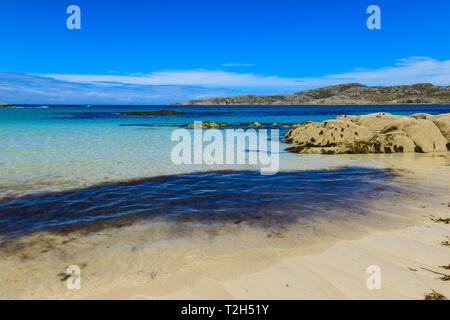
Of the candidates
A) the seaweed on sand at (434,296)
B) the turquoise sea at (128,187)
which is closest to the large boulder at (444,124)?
the turquoise sea at (128,187)

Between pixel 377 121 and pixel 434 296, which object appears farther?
pixel 377 121

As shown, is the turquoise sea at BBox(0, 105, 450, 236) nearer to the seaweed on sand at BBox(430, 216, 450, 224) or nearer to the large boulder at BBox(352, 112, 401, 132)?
the seaweed on sand at BBox(430, 216, 450, 224)

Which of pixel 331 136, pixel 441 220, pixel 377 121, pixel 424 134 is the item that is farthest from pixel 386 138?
pixel 441 220

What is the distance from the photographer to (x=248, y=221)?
20.1 ft

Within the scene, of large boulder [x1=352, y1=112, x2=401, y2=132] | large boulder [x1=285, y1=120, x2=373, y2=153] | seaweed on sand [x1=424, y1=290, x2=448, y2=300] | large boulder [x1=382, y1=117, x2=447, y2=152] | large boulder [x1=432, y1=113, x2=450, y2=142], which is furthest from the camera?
large boulder [x1=352, y1=112, x2=401, y2=132]

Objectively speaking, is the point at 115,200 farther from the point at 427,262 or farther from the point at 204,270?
A: the point at 427,262

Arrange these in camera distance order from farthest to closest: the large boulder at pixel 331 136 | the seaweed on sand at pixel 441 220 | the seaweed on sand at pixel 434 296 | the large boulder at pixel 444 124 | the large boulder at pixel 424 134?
the large boulder at pixel 444 124, the large boulder at pixel 331 136, the large boulder at pixel 424 134, the seaweed on sand at pixel 441 220, the seaweed on sand at pixel 434 296

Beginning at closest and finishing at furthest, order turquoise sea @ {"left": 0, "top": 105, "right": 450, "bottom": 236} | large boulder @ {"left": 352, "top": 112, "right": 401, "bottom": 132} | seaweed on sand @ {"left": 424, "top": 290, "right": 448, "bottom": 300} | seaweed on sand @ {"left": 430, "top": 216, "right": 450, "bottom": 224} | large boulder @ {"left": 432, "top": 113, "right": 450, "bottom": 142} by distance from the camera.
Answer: seaweed on sand @ {"left": 424, "top": 290, "right": 448, "bottom": 300}, seaweed on sand @ {"left": 430, "top": 216, "right": 450, "bottom": 224}, turquoise sea @ {"left": 0, "top": 105, "right": 450, "bottom": 236}, large boulder @ {"left": 432, "top": 113, "right": 450, "bottom": 142}, large boulder @ {"left": 352, "top": 112, "right": 401, "bottom": 132}

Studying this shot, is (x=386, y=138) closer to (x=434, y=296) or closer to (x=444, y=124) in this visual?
(x=444, y=124)

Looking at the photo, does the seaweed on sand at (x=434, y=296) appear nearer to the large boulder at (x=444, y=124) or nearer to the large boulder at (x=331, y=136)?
the large boulder at (x=331, y=136)

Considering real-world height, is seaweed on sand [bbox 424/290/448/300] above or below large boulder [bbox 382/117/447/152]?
below

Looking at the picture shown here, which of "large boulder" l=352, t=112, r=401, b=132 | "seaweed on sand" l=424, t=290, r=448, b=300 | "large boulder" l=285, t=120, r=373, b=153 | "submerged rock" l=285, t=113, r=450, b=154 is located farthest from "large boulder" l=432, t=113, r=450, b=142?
"seaweed on sand" l=424, t=290, r=448, b=300

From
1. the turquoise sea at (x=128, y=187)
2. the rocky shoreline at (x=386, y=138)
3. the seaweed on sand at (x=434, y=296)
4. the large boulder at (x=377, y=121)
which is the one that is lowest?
the seaweed on sand at (x=434, y=296)

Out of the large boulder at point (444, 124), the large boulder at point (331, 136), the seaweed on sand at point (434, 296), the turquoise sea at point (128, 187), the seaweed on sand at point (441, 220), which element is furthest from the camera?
the large boulder at point (444, 124)
